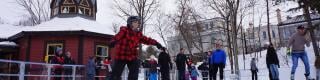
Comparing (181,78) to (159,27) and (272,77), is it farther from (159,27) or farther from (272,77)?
(159,27)

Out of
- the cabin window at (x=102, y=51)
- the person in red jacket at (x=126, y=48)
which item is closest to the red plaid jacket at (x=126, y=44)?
the person in red jacket at (x=126, y=48)

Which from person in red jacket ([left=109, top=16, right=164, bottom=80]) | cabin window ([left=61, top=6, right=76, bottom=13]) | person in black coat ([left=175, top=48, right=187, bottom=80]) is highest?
→ cabin window ([left=61, top=6, right=76, bottom=13])

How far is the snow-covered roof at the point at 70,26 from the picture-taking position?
2416 cm

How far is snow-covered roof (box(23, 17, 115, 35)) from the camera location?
24.2 meters

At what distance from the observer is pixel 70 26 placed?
2444 cm

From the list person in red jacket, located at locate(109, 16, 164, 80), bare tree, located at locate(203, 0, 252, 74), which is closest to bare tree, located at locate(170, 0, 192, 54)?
bare tree, located at locate(203, 0, 252, 74)

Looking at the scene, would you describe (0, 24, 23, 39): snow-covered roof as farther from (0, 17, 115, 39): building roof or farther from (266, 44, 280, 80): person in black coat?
(266, 44, 280, 80): person in black coat

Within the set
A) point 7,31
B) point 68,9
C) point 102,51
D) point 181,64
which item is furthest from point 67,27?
point 181,64

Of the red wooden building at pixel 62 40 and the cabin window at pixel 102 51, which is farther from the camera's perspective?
the cabin window at pixel 102 51

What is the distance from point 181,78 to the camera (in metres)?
14.6

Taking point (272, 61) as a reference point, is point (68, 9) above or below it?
above

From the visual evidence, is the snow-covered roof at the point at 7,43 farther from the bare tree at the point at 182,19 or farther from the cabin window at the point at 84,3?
the bare tree at the point at 182,19

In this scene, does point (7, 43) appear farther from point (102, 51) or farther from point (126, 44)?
point (126, 44)

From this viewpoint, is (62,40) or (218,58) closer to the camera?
(218,58)
